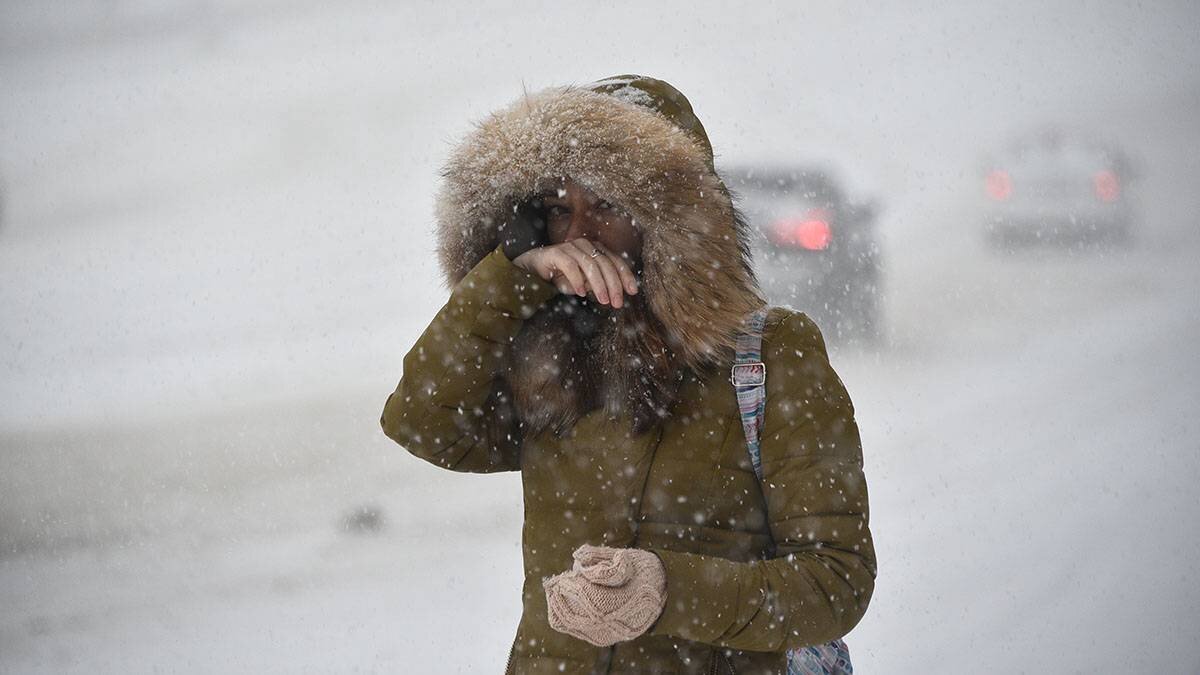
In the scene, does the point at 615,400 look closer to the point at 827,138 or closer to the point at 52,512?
the point at 52,512

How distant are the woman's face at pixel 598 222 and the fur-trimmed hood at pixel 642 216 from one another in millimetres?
34

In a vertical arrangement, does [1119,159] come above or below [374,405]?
above

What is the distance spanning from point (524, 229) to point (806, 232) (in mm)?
5628

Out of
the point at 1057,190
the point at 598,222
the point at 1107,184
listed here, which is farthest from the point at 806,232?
the point at 598,222

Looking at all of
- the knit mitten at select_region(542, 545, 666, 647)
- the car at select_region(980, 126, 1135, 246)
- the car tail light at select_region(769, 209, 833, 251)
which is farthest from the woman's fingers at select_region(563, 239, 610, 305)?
the car at select_region(980, 126, 1135, 246)

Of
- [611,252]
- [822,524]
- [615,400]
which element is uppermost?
[611,252]

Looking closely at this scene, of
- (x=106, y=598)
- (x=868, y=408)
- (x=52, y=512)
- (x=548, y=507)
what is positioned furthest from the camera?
(x=52, y=512)

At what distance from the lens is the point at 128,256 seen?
838 cm

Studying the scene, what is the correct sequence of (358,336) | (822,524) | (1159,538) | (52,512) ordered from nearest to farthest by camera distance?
1. (822,524)
2. (1159,538)
3. (52,512)
4. (358,336)

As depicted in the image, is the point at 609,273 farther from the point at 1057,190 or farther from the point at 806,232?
the point at 1057,190

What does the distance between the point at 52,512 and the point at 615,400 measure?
584cm

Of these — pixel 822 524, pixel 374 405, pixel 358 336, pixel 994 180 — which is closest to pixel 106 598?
pixel 374 405

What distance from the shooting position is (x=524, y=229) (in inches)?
70.4

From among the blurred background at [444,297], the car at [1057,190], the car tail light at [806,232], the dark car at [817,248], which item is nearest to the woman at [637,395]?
the blurred background at [444,297]
